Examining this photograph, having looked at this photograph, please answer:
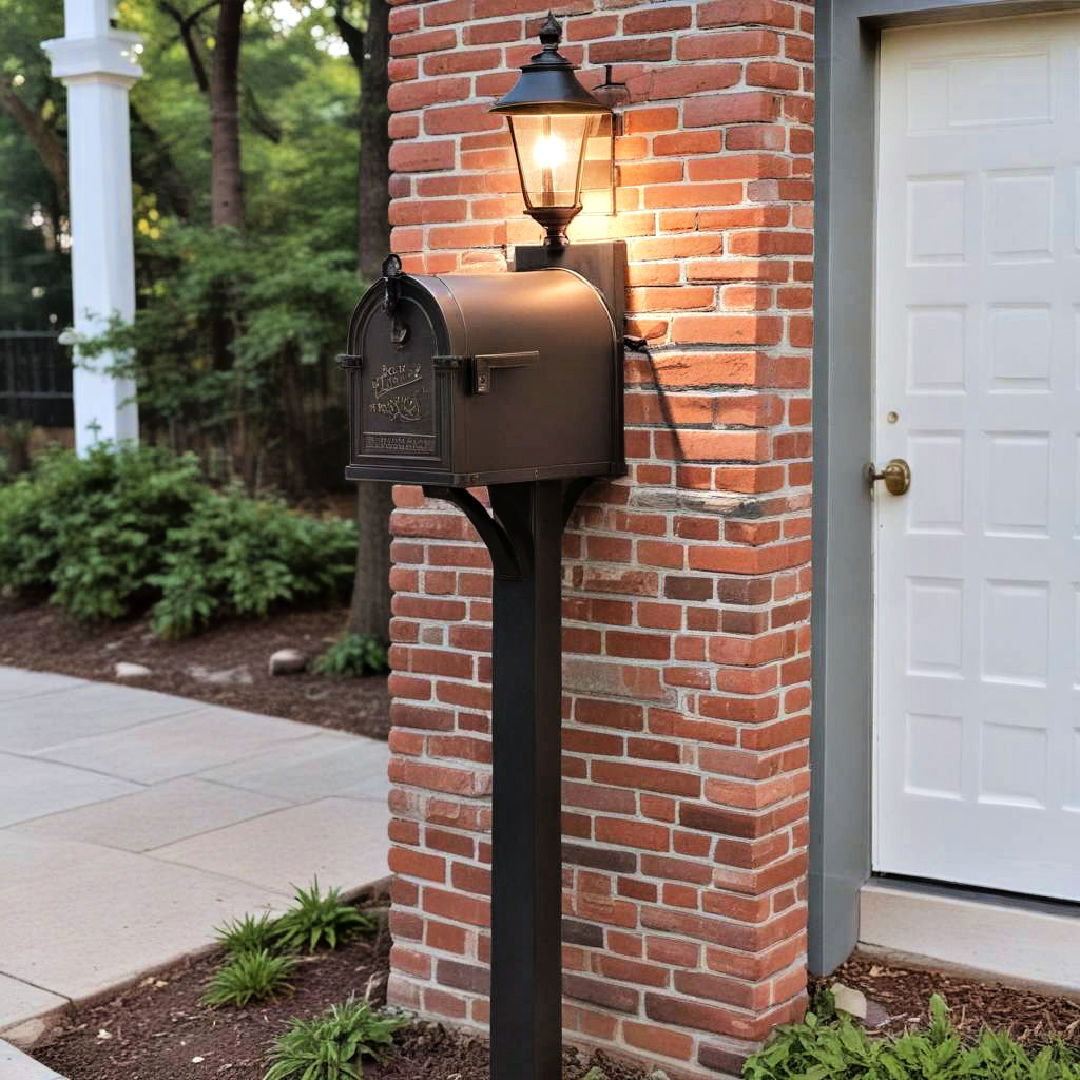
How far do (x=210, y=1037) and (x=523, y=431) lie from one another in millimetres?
1859

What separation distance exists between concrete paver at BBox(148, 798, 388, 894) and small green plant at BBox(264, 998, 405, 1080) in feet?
3.40

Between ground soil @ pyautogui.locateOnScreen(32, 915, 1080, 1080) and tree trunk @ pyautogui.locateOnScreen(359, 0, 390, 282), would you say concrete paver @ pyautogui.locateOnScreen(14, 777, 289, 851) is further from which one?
tree trunk @ pyautogui.locateOnScreen(359, 0, 390, 282)

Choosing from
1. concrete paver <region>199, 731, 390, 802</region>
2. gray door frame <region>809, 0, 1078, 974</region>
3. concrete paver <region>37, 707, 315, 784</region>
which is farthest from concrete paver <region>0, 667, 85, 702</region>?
gray door frame <region>809, 0, 1078, 974</region>

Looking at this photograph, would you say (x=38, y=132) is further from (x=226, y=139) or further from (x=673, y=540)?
(x=673, y=540)

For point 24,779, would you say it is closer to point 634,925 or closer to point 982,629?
point 634,925

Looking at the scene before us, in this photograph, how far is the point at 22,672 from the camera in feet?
27.0

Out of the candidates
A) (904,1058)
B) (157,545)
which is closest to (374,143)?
(157,545)

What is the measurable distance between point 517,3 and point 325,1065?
8.41ft

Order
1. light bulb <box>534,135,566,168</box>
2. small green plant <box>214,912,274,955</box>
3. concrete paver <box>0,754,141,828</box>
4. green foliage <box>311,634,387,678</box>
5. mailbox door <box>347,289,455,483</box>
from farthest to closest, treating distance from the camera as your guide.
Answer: green foliage <box>311,634,387,678</box>
concrete paver <box>0,754,141,828</box>
small green plant <box>214,912,274,955</box>
light bulb <box>534,135,566,168</box>
mailbox door <box>347,289,455,483</box>

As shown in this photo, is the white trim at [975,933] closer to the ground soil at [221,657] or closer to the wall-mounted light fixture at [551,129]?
the wall-mounted light fixture at [551,129]

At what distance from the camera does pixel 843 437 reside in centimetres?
367

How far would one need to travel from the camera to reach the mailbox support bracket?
129 inches

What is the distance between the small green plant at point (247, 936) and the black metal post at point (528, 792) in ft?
3.81

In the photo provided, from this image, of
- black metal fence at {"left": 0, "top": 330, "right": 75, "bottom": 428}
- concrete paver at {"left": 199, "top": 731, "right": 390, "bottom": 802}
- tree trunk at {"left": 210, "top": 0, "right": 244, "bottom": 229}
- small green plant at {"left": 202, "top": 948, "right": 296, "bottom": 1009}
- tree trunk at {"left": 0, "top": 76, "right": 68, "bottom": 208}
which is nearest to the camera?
small green plant at {"left": 202, "top": 948, "right": 296, "bottom": 1009}
